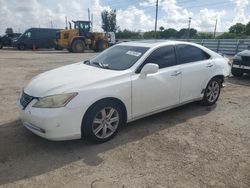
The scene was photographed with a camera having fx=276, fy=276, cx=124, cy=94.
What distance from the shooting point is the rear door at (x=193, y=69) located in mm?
5297

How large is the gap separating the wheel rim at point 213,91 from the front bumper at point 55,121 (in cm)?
324

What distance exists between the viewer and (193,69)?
5422mm

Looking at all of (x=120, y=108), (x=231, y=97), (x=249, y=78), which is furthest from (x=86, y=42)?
(x=120, y=108)

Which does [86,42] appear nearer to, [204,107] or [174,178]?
[204,107]

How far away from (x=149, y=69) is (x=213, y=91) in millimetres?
2272

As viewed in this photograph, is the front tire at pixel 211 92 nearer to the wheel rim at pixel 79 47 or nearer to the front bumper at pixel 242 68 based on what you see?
the front bumper at pixel 242 68

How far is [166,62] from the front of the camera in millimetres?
5039

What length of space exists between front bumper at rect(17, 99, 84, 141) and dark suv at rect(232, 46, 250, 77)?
7.14m

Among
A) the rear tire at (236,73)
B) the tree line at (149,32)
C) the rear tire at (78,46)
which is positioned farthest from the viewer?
the tree line at (149,32)

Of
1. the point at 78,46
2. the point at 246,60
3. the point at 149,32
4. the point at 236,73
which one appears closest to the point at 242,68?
the point at 246,60

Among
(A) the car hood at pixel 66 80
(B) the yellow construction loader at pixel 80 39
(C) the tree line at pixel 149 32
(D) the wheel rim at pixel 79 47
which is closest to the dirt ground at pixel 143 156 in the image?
(A) the car hood at pixel 66 80

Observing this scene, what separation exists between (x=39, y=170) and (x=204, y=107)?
390 centimetres

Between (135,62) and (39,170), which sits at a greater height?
(135,62)

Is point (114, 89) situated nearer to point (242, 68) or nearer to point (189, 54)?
point (189, 54)
